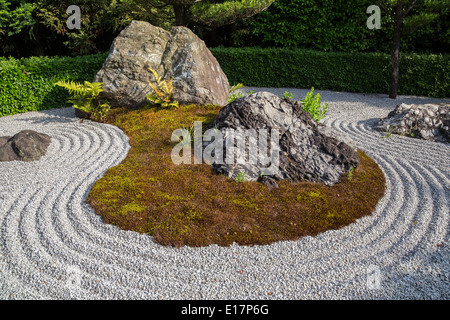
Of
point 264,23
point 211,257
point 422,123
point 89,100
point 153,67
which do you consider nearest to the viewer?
point 211,257

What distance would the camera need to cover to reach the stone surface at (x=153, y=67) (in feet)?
31.7

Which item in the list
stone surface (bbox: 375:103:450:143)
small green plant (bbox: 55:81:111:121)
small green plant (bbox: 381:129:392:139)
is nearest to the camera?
stone surface (bbox: 375:103:450:143)

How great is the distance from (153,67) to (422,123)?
8.05m

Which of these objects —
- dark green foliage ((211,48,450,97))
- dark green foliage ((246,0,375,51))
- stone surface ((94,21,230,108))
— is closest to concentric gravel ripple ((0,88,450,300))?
stone surface ((94,21,230,108))

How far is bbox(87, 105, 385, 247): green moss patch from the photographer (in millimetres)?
4895

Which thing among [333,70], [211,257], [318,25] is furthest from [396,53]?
[211,257]

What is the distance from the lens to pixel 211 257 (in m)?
4.46

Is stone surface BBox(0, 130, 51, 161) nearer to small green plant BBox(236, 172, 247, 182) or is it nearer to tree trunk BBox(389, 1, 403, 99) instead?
small green plant BBox(236, 172, 247, 182)

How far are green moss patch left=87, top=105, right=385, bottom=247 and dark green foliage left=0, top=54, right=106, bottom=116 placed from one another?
6.23 meters

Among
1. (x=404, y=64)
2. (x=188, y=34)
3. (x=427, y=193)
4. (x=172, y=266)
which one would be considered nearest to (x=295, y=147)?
(x=427, y=193)

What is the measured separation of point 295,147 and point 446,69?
964cm

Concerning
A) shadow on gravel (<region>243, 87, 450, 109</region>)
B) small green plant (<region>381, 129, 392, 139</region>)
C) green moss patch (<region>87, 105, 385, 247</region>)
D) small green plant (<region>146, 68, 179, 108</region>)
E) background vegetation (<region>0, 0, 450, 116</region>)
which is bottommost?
green moss patch (<region>87, 105, 385, 247</region>)

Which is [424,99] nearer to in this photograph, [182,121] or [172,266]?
[182,121]

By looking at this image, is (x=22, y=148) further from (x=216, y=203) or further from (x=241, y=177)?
(x=241, y=177)
